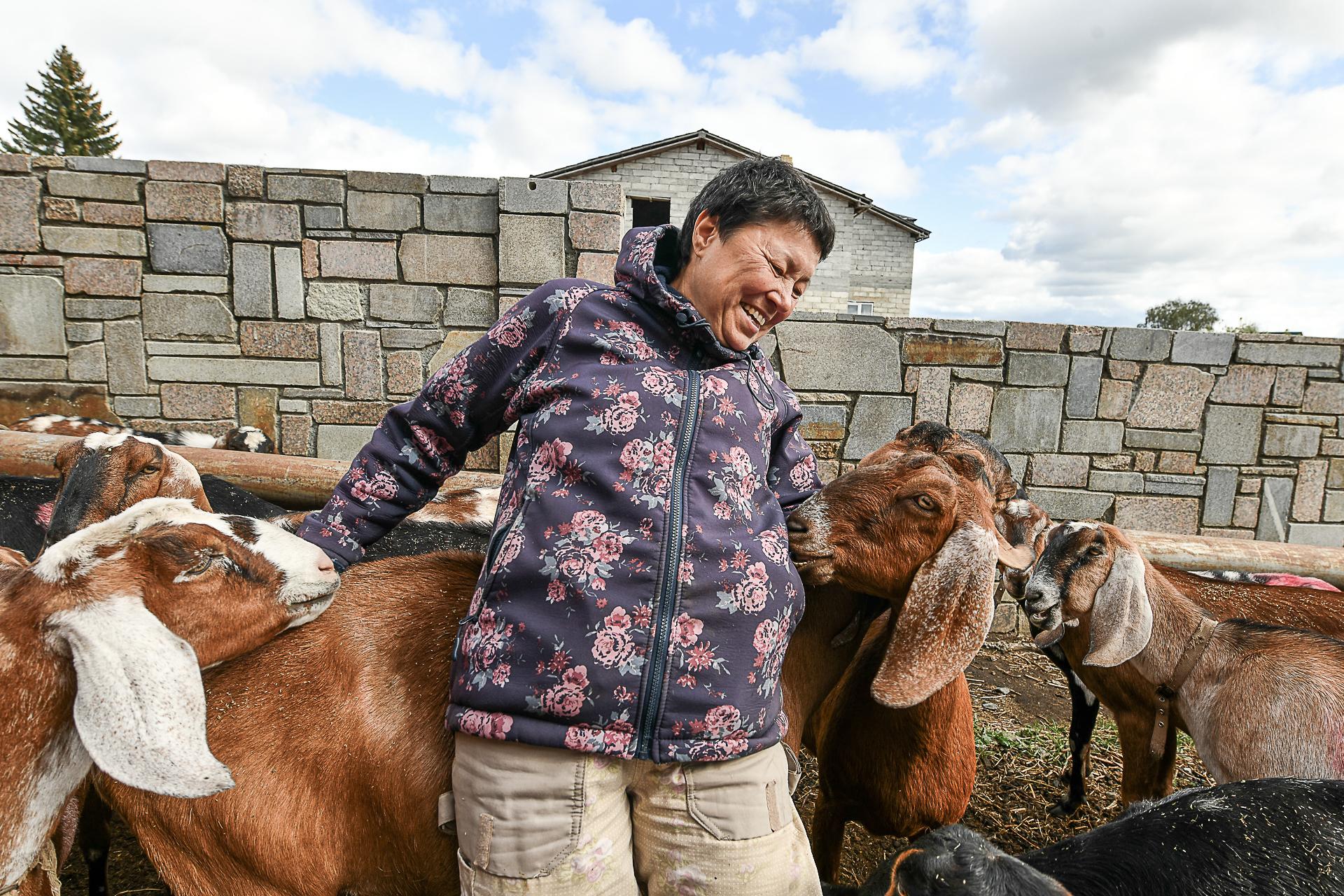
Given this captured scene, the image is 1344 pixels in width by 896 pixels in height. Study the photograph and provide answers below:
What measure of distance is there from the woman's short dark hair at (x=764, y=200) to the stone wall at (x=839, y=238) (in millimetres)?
14225

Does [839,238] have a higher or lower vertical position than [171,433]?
higher

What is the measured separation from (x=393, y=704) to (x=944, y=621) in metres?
1.24

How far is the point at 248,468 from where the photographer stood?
10.1ft

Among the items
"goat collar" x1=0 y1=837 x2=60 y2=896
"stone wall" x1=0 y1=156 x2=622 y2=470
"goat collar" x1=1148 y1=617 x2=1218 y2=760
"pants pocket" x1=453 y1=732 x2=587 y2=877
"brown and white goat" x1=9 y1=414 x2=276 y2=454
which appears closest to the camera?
"pants pocket" x1=453 y1=732 x2=587 y2=877

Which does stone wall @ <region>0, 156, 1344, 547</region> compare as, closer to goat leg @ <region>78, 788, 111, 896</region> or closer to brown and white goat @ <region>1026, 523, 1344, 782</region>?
brown and white goat @ <region>1026, 523, 1344, 782</region>

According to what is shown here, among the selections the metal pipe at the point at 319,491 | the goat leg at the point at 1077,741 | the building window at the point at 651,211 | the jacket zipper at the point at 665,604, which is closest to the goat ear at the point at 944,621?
the jacket zipper at the point at 665,604

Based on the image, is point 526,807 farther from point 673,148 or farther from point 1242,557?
point 673,148

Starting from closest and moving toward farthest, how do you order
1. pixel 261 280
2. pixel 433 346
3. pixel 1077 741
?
pixel 1077 741
pixel 261 280
pixel 433 346

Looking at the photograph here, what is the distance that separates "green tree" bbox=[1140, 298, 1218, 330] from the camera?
3030 centimetres

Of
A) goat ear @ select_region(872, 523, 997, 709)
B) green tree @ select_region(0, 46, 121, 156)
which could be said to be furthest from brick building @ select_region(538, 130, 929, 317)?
green tree @ select_region(0, 46, 121, 156)

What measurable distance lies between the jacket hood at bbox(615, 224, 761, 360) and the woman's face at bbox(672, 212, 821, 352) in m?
0.04

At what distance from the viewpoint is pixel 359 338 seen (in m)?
5.00

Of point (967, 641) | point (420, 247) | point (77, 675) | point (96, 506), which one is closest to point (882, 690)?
point (967, 641)

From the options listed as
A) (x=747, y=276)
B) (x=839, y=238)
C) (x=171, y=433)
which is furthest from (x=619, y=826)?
(x=839, y=238)
